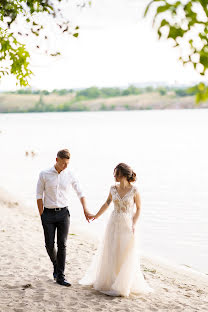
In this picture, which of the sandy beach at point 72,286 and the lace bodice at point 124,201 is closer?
the sandy beach at point 72,286

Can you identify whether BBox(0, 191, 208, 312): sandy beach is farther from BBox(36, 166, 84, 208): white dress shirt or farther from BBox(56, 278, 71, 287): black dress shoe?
BBox(36, 166, 84, 208): white dress shirt

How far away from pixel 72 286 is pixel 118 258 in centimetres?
96

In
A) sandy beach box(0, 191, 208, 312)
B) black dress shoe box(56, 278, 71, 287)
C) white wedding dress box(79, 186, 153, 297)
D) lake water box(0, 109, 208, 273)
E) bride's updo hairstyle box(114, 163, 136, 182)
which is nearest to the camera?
sandy beach box(0, 191, 208, 312)

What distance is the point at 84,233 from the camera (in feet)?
45.8

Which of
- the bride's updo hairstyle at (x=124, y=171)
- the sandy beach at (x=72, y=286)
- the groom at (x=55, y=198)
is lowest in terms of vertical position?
the sandy beach at (x=72, y=286)

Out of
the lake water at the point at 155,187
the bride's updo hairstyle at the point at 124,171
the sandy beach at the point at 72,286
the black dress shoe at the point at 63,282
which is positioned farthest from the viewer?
the lake water at the point at 155,187

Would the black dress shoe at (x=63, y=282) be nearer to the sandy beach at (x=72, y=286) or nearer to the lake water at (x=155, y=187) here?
the sandy beach at (x=72, y=286)

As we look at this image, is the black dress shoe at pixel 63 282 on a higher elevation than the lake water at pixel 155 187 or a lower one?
lower

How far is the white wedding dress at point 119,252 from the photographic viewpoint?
646 centimetres

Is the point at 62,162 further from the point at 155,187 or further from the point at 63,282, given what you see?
the point at 155,187

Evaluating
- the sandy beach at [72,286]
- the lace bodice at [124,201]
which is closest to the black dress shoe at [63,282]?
the sandy beach at [72,286]

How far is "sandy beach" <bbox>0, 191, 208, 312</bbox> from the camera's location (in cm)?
623

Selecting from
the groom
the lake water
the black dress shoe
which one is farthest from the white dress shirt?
the lake water

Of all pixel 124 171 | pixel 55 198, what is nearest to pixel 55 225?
pixel 55 198
